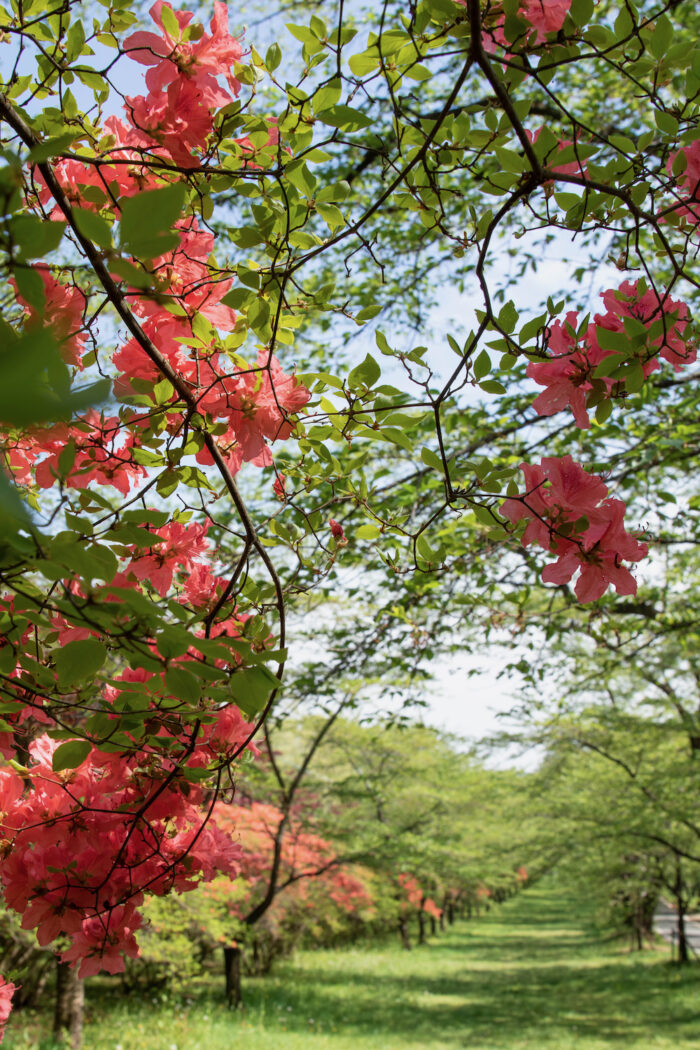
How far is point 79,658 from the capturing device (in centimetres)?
72

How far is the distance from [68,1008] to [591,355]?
728 cm

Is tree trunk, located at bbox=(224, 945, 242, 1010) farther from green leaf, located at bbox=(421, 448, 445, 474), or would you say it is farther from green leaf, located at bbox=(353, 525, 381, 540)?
green leaf, located at bbox=(421, 448, 445, 474)

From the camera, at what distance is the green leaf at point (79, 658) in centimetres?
71

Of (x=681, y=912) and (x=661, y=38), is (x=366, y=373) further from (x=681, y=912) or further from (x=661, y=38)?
(x=681, y=912)

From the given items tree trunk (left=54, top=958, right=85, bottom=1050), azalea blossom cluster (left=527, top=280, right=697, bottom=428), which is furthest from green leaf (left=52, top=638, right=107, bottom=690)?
tree trunk (left=54, top=958, right=85, bottom=1050)

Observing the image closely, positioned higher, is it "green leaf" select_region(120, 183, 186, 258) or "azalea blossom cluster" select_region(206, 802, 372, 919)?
"green leaf" select_region(120, 183, 186, 258)

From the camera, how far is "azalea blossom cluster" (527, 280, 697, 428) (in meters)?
1.02

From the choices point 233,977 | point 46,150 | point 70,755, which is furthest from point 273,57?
point 233,977

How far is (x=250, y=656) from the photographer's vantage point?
74cm

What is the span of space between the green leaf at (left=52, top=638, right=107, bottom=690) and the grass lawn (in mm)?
7108

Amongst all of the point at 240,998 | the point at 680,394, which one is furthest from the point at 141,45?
the point at 240,998

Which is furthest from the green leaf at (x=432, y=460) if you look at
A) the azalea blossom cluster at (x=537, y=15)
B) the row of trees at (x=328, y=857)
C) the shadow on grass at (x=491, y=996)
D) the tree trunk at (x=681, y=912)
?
the tree trunk at (x=681, y=912)

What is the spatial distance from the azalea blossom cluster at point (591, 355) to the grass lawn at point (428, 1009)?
7.29m

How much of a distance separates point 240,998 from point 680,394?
973 centimetres
